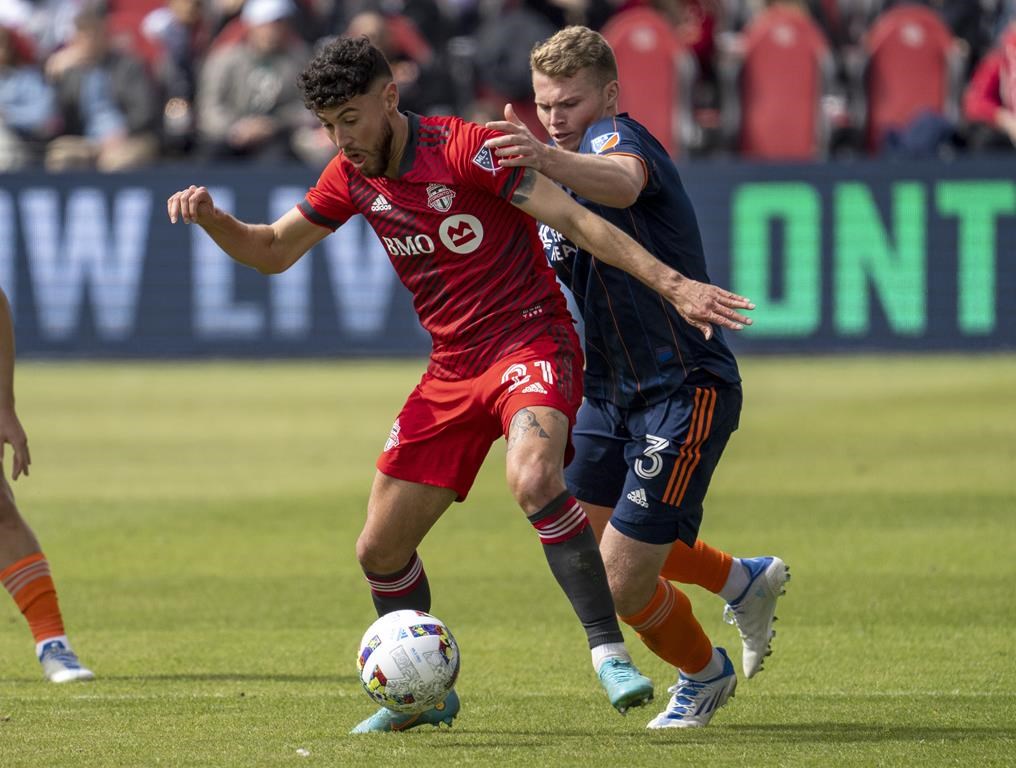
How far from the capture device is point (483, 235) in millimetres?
6633

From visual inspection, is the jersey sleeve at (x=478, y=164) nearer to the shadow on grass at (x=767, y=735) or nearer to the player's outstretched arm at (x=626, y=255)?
the player's outstretched arm at (x=626, y=255)

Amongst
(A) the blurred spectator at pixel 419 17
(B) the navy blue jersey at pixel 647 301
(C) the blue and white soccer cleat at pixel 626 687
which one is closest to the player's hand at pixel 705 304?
(B) the navy blue jersey at pixel 647 301

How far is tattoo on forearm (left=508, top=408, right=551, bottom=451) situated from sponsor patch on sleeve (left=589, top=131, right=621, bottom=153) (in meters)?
0.93

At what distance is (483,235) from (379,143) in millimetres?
491

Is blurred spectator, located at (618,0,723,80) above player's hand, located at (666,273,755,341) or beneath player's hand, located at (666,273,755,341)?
above

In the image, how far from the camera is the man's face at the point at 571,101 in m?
6.69

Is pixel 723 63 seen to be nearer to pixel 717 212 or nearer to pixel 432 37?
pixel 717 212

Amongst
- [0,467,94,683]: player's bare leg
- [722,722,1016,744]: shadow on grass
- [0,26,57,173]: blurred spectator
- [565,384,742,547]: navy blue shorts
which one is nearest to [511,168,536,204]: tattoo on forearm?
[565,384,742,547]: navy blue shorts

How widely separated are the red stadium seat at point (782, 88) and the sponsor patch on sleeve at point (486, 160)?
1415 cm

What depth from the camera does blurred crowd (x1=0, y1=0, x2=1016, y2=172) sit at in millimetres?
20391

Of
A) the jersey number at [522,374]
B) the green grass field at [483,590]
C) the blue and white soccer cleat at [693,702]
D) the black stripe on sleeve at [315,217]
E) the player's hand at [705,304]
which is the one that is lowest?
the green grass field at [483,590]

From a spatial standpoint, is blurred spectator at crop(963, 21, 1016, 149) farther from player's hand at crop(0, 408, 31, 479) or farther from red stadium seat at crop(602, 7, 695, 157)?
player's hand at crop(0, 408, 31, 479)

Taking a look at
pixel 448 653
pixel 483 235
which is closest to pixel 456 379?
pixel 483 235

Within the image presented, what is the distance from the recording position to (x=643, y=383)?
6.68 meters
